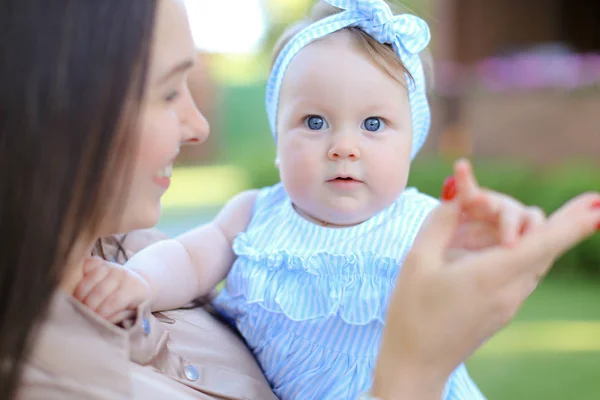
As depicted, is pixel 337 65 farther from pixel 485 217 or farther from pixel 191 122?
pixel 485 217

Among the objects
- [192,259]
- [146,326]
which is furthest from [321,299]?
[146,326]

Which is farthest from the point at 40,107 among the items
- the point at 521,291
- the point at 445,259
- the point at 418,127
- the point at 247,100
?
the point at 247,100

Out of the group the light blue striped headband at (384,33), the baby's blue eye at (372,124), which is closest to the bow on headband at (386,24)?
the light blue striped headband at (384,33)

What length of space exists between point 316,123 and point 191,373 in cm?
64

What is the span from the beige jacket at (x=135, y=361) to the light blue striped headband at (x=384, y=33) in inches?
26.3

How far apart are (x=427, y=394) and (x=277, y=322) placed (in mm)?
577

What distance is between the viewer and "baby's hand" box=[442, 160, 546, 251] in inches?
46.4

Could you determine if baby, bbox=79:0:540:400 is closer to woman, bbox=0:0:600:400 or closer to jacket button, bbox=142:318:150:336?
jacket button, bbox=142:318:150:336

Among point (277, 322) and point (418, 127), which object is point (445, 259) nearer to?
point (277, 322)

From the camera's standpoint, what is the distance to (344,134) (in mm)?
1746

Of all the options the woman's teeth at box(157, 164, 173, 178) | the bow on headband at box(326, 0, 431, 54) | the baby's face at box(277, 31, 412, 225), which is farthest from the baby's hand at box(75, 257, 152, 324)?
the bow on headband at box(326, 0, 431, 54)

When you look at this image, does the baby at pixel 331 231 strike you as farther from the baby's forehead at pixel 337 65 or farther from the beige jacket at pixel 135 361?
the beige jacket at pixel 135 361

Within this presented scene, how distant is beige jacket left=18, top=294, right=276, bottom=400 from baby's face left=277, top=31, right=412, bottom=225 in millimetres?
392

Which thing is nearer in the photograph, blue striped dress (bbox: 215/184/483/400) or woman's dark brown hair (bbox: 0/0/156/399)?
woman's dark brown hair (bbox: 0/0/156/399)
